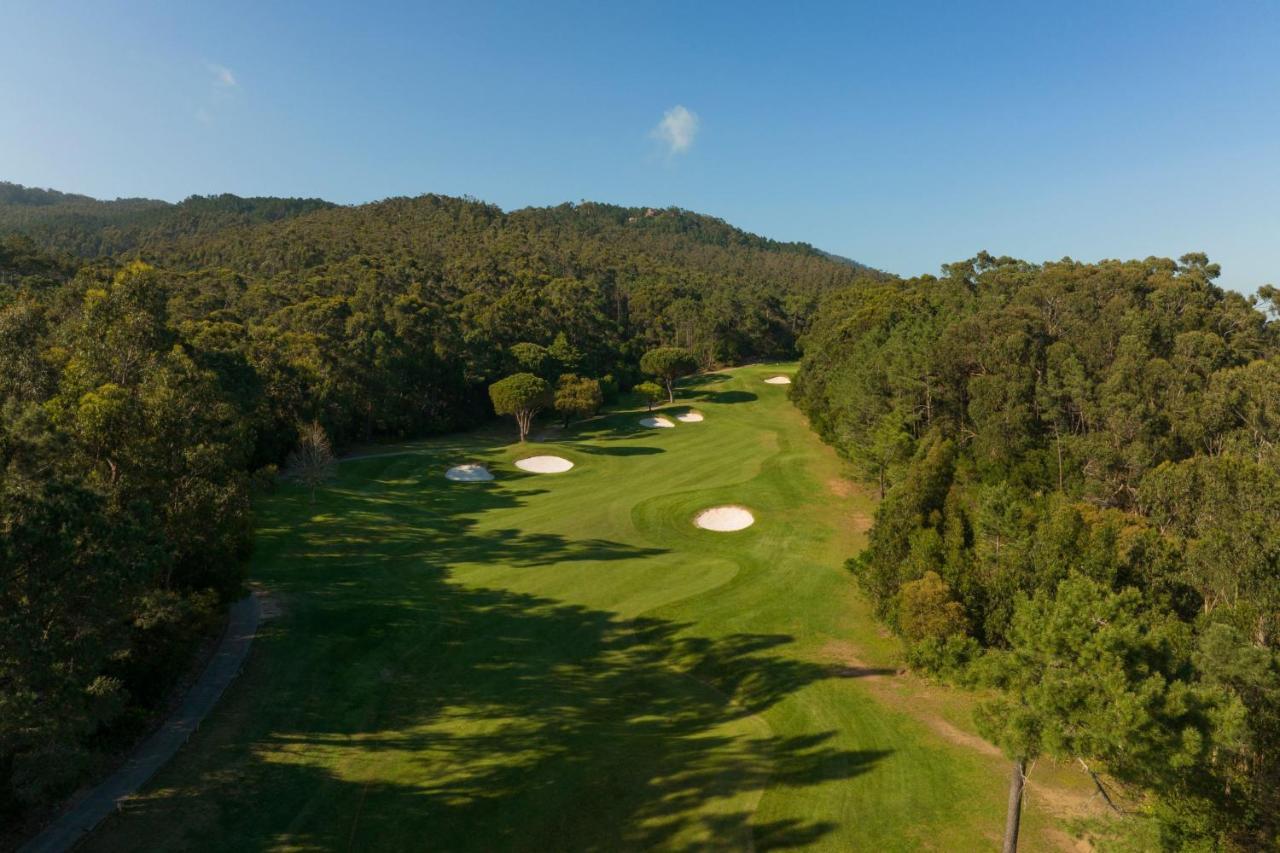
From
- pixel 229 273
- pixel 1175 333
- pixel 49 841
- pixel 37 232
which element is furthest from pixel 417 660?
pixel 37 232

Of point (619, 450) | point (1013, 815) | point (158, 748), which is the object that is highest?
point (619, 450)

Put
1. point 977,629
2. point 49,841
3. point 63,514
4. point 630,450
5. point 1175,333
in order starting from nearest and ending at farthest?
point 63,514 → point 49,841 → point 977,629 → point 1175,333 → point 630,450

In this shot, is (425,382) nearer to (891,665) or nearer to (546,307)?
(546,307)

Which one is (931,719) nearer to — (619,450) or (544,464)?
(544,464)

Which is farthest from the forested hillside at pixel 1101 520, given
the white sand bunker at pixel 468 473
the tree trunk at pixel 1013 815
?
the white sand bunker at pixel 468 473

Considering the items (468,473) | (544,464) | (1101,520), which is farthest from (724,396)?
(1101,520)

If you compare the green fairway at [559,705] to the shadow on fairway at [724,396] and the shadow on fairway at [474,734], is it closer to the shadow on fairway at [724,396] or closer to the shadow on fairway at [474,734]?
the shadow on fairway at [474,734]
